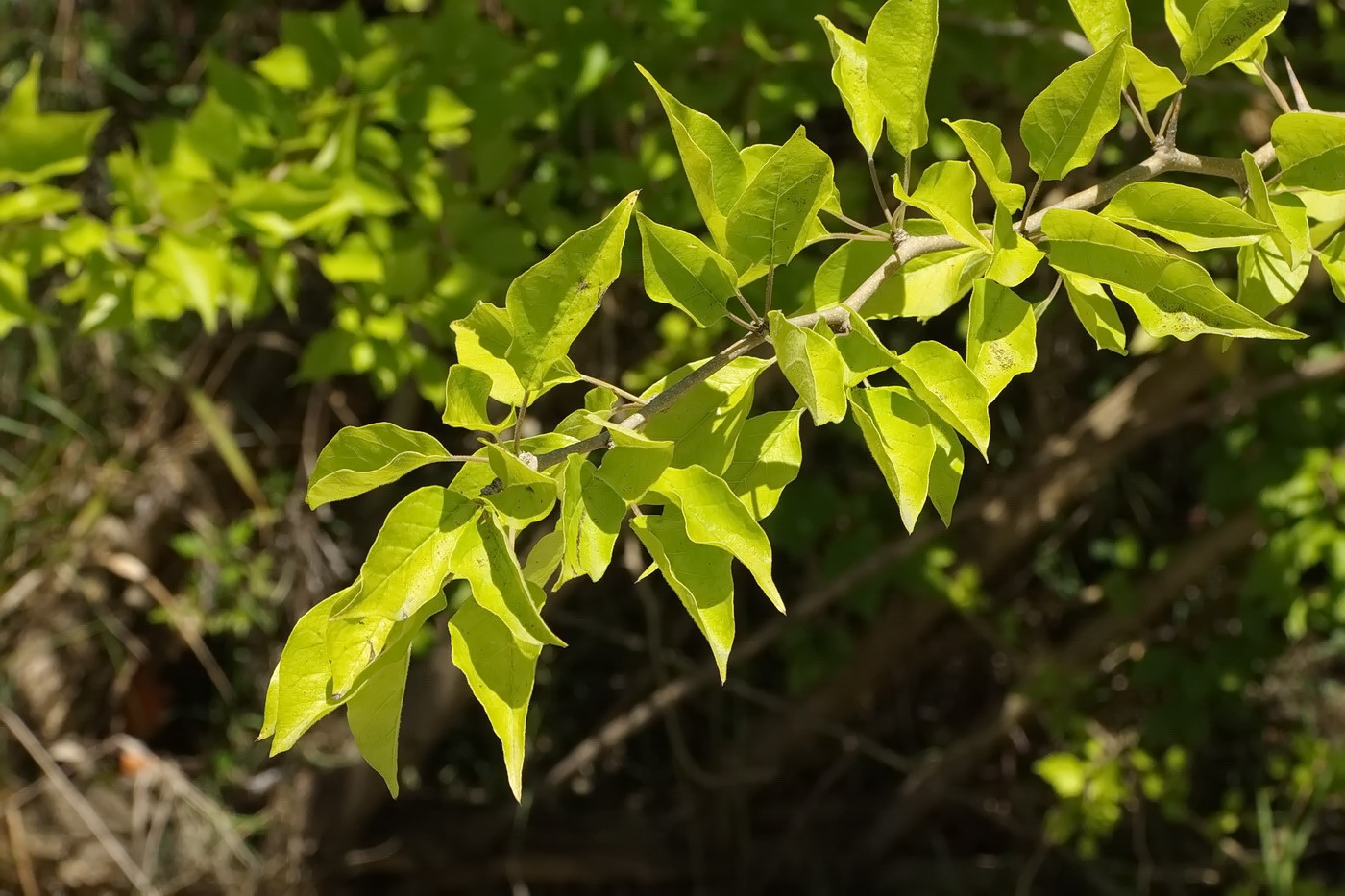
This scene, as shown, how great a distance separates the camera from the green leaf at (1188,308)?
55 cm

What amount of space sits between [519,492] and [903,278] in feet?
0.80

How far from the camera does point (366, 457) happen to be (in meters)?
0.57

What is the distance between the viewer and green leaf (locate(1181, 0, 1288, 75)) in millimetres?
635

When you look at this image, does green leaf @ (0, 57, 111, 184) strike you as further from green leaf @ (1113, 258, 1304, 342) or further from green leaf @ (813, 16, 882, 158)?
green leaf @ (1113, 258, 1304, 342)

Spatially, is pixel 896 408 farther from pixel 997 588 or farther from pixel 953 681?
pixel 953 681

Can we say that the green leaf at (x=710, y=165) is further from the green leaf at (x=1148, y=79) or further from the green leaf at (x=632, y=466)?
the green leaf at (x=1148, y=79)

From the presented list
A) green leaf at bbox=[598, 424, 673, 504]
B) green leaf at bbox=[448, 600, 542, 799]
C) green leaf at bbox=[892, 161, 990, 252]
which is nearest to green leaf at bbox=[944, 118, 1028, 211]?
green leaf at bbox=[892, 161, 990, 252]

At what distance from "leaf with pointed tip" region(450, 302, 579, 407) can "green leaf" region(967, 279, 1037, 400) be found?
0.22 metres

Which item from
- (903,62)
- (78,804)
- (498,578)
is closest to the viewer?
(498,578)

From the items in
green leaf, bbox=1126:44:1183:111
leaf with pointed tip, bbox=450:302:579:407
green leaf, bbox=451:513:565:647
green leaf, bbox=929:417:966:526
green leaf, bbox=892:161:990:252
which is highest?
green leaf, bbox=1126:44:1183:111

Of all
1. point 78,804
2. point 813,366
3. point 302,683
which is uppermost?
point 813,366

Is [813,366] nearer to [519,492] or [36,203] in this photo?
[519,492]

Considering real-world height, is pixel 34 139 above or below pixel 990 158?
below

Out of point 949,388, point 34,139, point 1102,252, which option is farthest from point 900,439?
point 34,139
